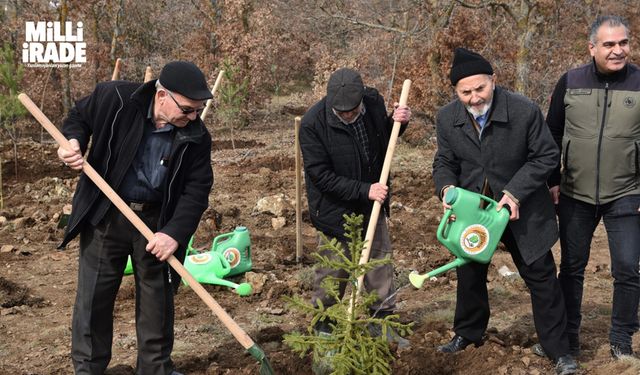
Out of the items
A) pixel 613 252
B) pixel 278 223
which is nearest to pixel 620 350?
pixel 613 252

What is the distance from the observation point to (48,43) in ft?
55.6

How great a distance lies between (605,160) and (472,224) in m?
0.81

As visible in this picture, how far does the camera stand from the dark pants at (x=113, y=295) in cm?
391

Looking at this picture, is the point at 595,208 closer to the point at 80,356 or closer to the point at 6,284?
the point at 80,356

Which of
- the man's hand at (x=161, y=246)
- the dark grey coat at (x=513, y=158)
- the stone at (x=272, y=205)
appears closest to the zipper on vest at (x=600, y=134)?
the dark grey coat at (x=513, y=158)

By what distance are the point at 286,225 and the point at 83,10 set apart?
11.8 m

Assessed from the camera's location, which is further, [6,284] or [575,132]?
[6,284]

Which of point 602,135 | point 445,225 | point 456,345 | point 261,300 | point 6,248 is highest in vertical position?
point 602,135

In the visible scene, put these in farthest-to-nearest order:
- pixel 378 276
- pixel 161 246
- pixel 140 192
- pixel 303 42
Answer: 1. pixel 303 42
2. pixel 378 276
3. pixel 140 192
4. pixel 161 246

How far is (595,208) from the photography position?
4125mm

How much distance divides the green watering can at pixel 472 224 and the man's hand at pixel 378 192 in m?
0.44

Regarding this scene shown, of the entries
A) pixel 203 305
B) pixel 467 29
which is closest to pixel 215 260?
pixel 203 305

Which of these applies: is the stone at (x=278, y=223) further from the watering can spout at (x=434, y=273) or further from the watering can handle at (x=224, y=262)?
the watering can spout at (x=434, y=273)

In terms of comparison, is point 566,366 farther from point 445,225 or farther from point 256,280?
point 256,280
